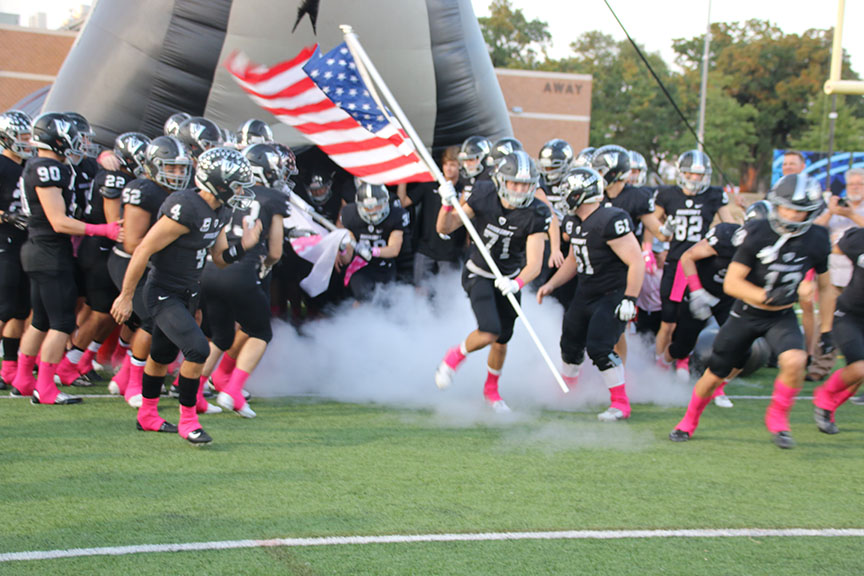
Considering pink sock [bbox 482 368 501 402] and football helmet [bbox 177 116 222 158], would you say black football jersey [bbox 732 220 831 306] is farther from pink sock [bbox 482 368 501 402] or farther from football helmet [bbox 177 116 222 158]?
football helmet [bbox 177 116 222 158]

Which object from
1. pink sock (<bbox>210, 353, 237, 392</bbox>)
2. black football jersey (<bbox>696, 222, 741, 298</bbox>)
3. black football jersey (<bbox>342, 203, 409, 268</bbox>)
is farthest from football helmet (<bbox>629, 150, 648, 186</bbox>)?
pink sock (<bbox>210, 353, 237, 392</bbox>)

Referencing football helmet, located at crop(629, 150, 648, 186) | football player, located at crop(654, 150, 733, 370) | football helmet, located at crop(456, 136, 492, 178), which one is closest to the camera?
football player, located at crop(654, 150, 733, 370)

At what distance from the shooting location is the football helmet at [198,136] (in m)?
6.87

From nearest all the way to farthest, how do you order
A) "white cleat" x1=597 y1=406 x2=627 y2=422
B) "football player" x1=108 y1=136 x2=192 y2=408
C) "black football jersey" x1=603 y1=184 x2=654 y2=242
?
"football player" x1=108 y1=136 x2=192 y2=408
"white cleat" x1=597 y1=406 x2=627 y2=422
"black football jersey" x1=603 y1=184 x2=654 y2=242

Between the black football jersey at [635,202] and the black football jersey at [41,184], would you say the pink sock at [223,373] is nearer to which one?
the black football jersey at [41,184]

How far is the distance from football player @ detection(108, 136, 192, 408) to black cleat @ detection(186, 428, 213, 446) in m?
0.88

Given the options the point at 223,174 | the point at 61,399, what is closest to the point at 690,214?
the point at 223,174

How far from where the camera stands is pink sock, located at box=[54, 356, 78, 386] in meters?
6.31

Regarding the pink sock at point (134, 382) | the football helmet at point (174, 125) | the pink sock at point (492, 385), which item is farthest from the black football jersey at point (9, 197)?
the pink sock at point (492, 385)

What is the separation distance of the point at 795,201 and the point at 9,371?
5.56 meters

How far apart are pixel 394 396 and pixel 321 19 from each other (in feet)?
16.7

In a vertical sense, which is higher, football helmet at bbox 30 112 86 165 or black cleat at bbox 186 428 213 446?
football helmet at bbox 30 112 86 165

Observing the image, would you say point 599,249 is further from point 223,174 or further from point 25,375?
point 25,375

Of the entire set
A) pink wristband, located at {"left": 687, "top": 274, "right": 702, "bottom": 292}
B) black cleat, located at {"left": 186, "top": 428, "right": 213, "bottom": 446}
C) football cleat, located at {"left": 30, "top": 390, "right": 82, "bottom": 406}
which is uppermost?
pink wristband, located at {"left": 687, "top": 274, "right": 702, "bottom": 292}
